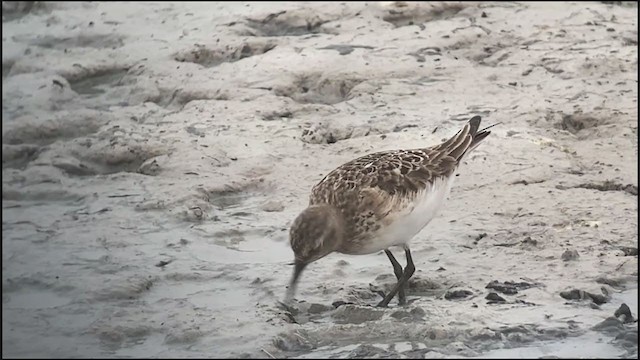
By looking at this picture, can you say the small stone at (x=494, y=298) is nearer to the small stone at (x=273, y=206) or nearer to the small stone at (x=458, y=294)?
the small stone at (x=458, y=294)

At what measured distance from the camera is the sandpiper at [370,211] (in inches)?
251

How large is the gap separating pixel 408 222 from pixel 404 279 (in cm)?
33

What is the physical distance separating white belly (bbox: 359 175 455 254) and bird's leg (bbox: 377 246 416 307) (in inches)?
3.5

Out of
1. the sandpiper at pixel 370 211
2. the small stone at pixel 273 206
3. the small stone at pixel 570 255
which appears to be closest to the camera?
the sandpiper at pixel 370 211

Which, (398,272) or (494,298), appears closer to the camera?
(494,298)

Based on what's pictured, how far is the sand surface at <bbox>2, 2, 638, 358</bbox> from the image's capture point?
6.26 metres

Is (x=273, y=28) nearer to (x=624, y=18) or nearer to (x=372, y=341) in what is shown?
(x=624, y=18)

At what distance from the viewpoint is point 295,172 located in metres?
8.42

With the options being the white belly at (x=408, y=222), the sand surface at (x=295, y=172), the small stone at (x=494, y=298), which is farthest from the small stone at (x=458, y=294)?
the white belly at (x=408, y=222)

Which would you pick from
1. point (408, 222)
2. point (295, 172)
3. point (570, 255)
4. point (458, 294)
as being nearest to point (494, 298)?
point (458, 294)

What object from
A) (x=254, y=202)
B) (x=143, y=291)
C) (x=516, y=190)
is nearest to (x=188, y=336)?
(x=143, y=291)

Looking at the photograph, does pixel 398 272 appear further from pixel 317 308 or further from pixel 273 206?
pixel 273 206

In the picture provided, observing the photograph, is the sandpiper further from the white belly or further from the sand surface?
the sand surface

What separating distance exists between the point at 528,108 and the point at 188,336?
396cm
